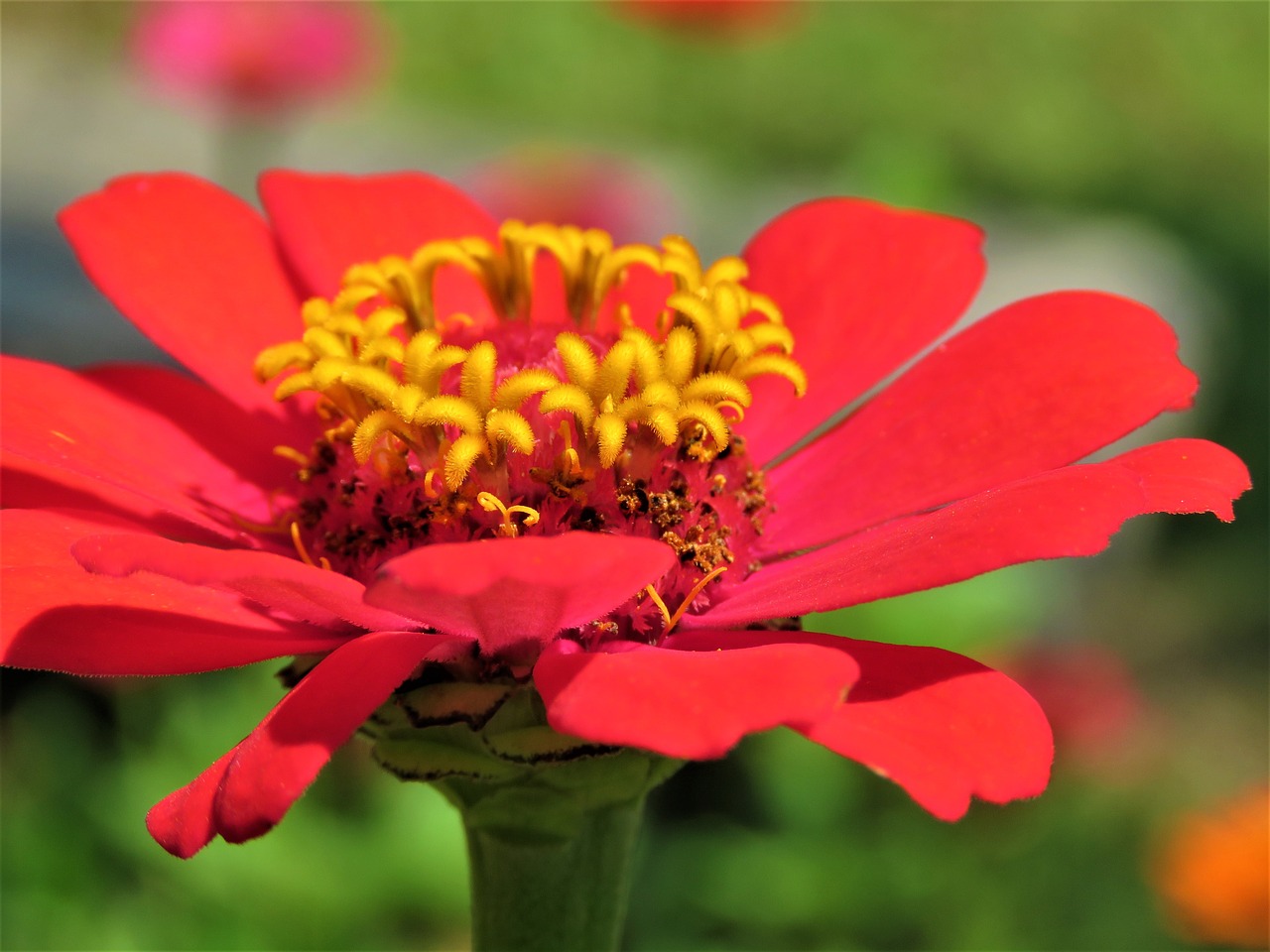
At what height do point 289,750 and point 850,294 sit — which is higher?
point 850,294

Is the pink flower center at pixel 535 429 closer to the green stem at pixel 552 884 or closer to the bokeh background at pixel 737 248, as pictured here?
the green stem at pixel 552 884

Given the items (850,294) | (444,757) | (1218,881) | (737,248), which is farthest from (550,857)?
(737,248)

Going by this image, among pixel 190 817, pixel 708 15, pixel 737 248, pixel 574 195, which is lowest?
pixel 190 817

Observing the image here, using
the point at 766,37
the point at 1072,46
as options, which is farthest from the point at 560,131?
the point at 1072,46

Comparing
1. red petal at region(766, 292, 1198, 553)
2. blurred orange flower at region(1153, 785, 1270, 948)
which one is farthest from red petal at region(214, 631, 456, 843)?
blurred orange flower at region(1153, 785, 1270, 948)

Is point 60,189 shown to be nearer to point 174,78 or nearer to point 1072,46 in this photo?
point 174,78

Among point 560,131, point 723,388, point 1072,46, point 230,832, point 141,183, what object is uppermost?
point 1072,46

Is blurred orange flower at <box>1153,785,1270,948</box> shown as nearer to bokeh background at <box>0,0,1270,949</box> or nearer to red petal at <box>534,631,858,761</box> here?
bokeh background at <box>0,0,1270,949</box>

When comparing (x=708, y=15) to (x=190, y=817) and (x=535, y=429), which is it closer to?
(x=535, y=429)
